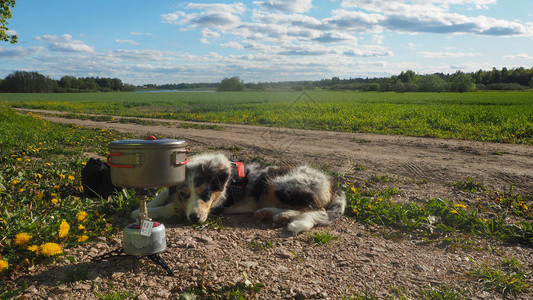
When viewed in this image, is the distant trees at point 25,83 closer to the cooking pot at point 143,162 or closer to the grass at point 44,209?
the grass at point 44,209

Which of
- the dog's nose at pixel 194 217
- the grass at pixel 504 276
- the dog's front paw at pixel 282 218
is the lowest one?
the grass at pixel 504 276

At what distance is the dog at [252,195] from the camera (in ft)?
13.8

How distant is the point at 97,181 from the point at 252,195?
7.30 ft

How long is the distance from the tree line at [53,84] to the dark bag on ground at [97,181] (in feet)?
294

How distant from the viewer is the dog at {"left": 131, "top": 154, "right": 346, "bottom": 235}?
13.8 ft

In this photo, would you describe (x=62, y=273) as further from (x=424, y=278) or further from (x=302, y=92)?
(x=302, y=92)

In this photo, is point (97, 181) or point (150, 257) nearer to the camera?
point (150, 257)

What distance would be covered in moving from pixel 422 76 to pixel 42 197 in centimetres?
5944

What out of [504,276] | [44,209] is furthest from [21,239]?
[504,276]

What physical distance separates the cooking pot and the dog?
1122mm

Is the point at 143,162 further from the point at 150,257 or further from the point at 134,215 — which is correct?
the point at 134,215

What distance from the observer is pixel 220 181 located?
439cm

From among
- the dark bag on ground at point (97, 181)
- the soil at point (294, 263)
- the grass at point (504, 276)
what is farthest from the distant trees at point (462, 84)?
the dark bag on ground at point (97, 181)

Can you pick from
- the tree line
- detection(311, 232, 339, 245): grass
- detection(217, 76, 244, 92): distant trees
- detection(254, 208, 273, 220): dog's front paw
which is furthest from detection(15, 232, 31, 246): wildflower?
the tree line
